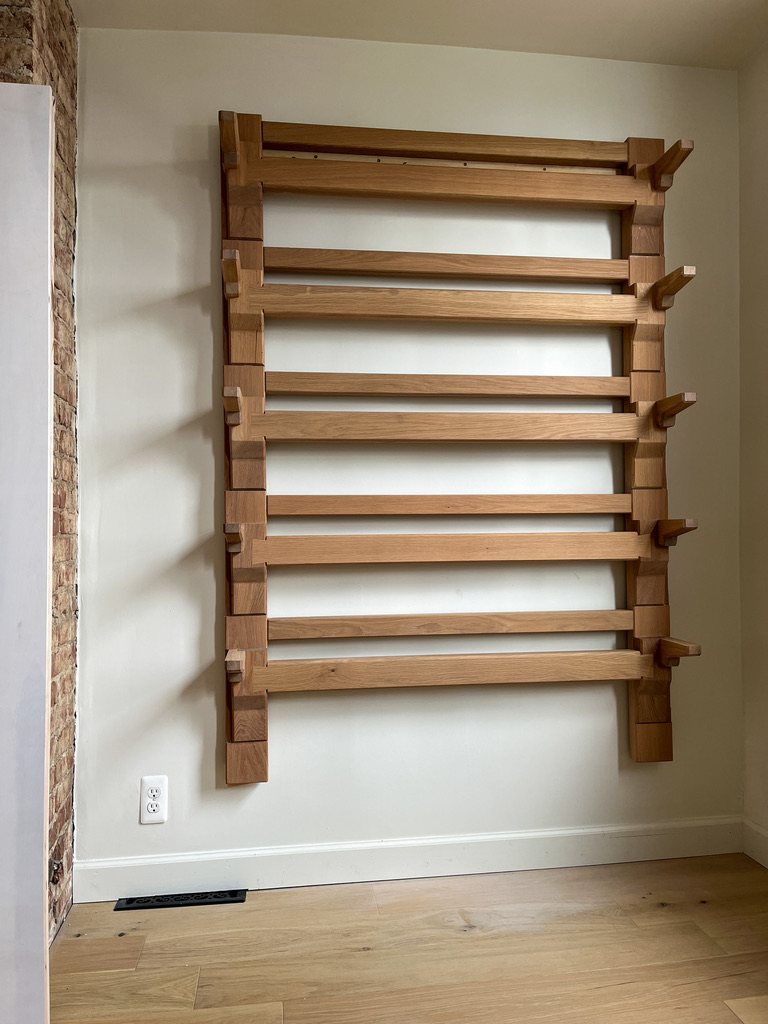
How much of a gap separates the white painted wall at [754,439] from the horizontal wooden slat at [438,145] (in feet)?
1.33

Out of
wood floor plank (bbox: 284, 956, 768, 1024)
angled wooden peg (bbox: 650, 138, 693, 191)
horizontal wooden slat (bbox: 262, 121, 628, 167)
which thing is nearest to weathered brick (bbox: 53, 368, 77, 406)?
horizontal wooden slat (bbox: 262, 121, 628, 167)

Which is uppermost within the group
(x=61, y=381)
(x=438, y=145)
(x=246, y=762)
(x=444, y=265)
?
(x=438, y=145)

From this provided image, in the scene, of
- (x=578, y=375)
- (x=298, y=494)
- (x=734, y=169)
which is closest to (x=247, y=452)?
(x=298, y=494)

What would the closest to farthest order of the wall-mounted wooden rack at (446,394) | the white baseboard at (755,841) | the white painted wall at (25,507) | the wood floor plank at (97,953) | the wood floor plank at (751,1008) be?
A: 1. the white painted wall at (25,507)
2. the wood floor plank at (751,1008)
3. the wood floor plank at (97,953)
4. the wall-mounted wooden rack at (446,394)
5. the white baseboard at (755,841)

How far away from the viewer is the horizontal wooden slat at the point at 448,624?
1.99m

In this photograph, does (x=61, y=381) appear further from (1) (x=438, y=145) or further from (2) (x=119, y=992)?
(2) (x=119, y=992)

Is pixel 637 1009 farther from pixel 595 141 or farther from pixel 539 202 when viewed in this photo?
pixel 595 141

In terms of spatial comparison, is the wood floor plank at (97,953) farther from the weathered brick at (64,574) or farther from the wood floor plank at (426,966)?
the weathered brick at (64,574)

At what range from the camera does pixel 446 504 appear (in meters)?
2.05

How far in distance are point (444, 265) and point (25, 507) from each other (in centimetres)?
128

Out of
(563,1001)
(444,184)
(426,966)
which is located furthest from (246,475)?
(563,1001)

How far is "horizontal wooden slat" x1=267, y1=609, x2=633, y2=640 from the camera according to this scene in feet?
6.52

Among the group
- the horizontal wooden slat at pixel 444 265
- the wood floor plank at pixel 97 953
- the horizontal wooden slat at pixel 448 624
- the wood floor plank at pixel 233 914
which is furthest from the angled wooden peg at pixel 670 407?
the wood floor plank at pixel 97 953

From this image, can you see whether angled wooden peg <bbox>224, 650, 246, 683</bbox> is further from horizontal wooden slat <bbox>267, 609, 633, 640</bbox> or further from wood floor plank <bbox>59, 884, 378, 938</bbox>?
wood floor plank <bbox>59, 884, 378, 938</bbox>
